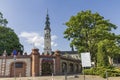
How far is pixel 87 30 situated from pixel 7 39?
2174 centimetres

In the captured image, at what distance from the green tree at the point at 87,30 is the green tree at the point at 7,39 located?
53.8 feet

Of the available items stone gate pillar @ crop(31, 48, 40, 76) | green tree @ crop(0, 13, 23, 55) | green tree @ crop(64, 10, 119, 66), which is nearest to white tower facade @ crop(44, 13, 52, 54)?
green tree @ crop(0, 13, 23, 55)

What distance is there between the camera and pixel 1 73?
40.0 m

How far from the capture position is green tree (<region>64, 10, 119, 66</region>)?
4338 cm

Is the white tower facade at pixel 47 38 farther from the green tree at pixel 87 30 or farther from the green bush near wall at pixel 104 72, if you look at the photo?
the green bush near wall at pixel 104 72

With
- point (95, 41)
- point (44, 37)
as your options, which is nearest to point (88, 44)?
point (95, 41)

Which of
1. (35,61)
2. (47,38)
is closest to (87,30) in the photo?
(35,61)

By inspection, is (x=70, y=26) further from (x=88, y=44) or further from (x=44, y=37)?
(x=44, y=37)

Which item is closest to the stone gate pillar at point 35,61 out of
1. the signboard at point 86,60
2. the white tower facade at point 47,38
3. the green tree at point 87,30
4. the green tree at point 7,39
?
the green tree at point 87,30

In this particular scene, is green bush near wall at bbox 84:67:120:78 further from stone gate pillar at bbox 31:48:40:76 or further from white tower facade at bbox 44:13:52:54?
white tower facade at bbox 44:13:52:54

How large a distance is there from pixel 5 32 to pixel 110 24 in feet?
89.0

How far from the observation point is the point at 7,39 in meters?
53.2

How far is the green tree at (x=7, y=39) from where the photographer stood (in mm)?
52259

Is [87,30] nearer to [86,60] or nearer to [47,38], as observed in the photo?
[86,60]
